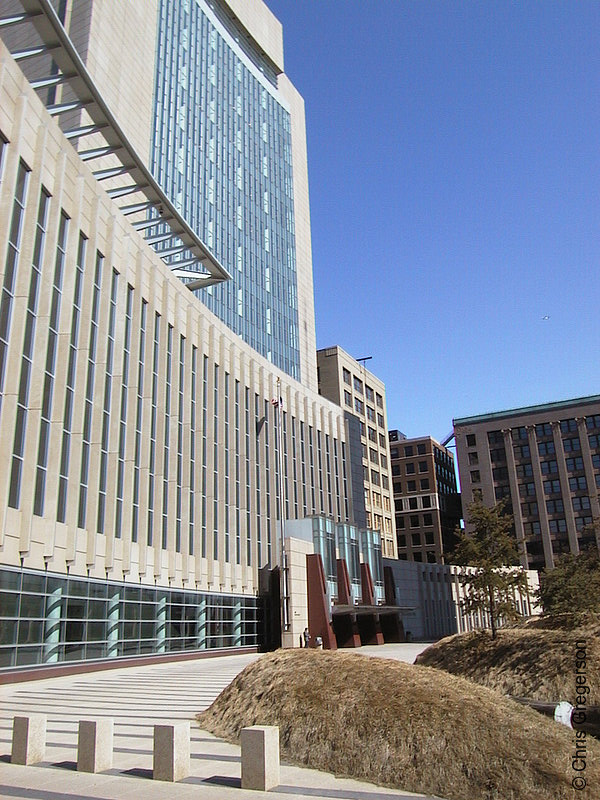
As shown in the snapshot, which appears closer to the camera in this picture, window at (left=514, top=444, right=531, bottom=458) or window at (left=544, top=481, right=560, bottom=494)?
window at (left=544, top=481, right=560, bottom=494)

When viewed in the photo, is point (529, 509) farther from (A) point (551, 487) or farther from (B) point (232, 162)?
(B) point (232, 162)

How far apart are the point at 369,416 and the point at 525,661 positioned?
77.2 metres

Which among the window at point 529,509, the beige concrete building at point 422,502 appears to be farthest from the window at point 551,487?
the beige concrete building at point 422,502

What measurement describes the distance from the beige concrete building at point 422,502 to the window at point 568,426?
935 inches

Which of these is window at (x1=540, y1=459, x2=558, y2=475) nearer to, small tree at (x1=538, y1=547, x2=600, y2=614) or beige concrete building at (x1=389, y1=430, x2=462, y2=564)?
beige concrete building at (x1=389, y1=430, x2=462, y2=564)

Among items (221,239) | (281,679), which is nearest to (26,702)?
(281,679)

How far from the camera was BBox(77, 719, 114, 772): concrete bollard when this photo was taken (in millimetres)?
10727

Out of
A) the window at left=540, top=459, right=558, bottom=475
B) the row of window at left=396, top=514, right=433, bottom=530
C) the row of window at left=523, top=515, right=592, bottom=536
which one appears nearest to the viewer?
the row of window at left=523, top=515, right=592, bottom=536

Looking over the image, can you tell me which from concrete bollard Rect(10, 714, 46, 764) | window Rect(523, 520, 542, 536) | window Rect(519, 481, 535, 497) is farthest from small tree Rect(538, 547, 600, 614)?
window Rect(519, 481, 535, 497)

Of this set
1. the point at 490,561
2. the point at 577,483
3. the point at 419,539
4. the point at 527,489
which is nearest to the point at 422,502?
the point at 419,539

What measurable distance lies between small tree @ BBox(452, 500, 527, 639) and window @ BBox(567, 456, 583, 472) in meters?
98.2

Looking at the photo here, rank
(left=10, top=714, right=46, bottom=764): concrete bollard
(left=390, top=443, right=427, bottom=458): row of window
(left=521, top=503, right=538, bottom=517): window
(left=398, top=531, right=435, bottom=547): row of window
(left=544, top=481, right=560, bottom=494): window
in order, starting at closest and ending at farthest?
(left=10, top=714, right=46, bottom=764): concrete bollard
(left=544, top=481, right=560, bottom=494): window
(left=521, top=503, right=538, bottom=517): window
(left=398, top=531, right=435, bottom=547): row of window
(left=390, top=443, right=427, bottom=458): row of window

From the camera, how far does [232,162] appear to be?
88.9m

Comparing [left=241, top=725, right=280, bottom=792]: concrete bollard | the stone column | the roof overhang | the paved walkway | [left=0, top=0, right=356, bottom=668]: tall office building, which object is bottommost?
the paved walkway
